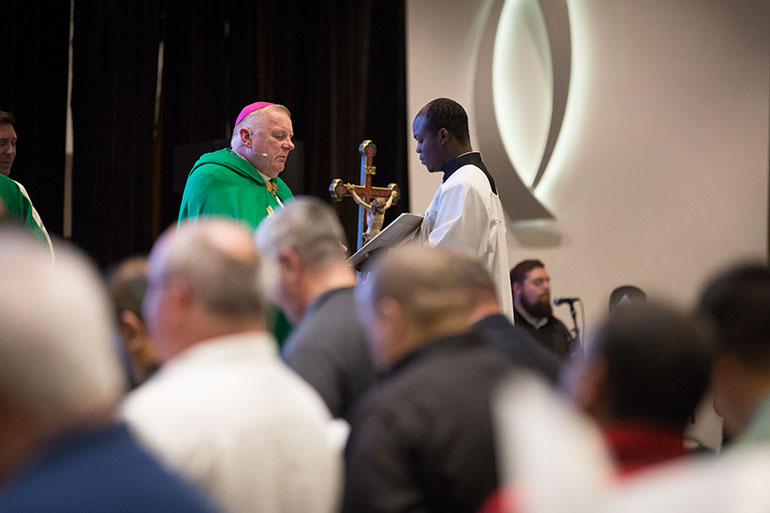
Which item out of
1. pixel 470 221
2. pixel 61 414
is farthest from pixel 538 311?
pixel 61 414

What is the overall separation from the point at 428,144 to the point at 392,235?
75cm

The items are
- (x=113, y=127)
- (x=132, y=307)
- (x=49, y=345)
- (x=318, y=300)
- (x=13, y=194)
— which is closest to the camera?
(x=49, y=345)

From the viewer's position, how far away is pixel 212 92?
25.2ft

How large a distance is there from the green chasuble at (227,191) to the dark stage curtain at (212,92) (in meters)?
1.89

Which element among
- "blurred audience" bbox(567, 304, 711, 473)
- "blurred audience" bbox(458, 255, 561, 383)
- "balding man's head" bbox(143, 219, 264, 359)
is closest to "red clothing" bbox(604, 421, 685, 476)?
"blurred audience" bbox(567, 304, 711, 473)

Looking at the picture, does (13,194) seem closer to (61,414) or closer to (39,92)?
(39,92)

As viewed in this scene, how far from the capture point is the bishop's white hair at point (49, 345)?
49.8 inches

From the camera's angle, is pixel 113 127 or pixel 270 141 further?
pixel 113 127

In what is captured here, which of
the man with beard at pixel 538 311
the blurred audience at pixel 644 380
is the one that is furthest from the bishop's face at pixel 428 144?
the blurred audience at pixel 644 380

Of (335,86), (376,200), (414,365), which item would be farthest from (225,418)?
(335,86)

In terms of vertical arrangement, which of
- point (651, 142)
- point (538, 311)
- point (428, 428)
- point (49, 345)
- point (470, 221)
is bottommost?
point (538, 311)

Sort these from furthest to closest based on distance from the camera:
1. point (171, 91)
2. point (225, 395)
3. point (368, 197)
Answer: point (171, 91), point (368, 197), point (225, 395)

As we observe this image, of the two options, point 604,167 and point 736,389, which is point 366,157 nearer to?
point 604,167

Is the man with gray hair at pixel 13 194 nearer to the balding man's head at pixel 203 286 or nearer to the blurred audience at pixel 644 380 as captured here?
the balding man's head at pixel 203 286
